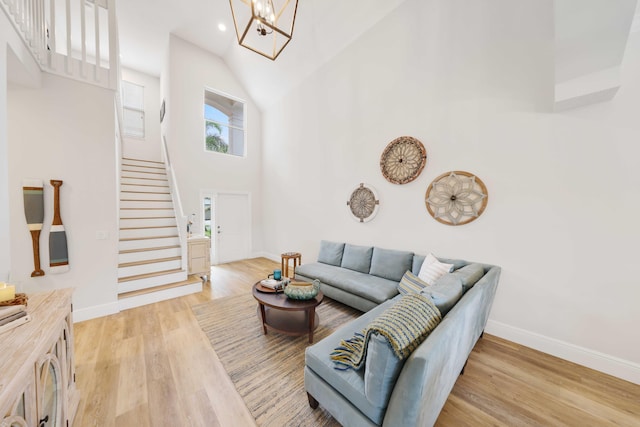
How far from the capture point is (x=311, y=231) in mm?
4898

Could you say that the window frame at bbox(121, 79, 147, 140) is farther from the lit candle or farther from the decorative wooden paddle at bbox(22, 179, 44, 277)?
the lit candle

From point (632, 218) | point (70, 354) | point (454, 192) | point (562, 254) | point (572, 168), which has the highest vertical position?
point (572, 168)

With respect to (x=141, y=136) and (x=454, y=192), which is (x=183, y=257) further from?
(x=141, y=136)

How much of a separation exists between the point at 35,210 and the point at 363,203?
13.8ft

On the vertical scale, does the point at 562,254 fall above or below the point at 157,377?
above

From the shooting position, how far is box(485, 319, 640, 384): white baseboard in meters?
1.96

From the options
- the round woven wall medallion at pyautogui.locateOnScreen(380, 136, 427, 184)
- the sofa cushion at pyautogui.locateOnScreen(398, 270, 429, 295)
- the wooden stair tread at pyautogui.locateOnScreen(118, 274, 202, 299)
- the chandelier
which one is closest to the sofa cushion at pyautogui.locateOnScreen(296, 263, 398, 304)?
the sofa cushion at pyautogui.locateOnScreen(398, 270, 429, 295)

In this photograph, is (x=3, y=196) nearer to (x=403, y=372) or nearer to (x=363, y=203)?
(x=403, y=372)

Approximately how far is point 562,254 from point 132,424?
397 centimetres

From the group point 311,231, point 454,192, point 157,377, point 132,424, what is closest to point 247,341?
point 157,377

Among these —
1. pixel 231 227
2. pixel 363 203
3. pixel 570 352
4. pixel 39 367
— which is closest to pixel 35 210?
pixel 39 367

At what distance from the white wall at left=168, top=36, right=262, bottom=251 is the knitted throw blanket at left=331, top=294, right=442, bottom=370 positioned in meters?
4.98

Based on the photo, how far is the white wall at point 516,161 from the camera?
2010 mm

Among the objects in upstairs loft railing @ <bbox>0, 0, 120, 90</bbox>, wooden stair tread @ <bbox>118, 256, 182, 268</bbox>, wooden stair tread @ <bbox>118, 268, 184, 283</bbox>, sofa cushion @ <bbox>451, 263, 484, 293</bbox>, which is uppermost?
upstairs loft railing @ <bbox>0, 0, 120, 90</bbox>
